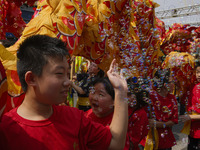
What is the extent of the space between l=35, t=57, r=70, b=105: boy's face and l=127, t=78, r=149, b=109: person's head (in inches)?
38.3

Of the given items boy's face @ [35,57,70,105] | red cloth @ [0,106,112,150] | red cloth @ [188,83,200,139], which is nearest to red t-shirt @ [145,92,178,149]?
red cloth @ [188,83,200,139]

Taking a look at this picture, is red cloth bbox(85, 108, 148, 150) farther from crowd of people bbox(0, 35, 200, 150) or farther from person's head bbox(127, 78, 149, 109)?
crowd of people bbox(0, 35, 200, 150)

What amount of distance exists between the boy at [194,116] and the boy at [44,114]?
67.4 inches

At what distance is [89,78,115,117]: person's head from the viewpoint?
1.45m

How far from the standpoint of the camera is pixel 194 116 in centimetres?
229

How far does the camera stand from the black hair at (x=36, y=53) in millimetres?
846

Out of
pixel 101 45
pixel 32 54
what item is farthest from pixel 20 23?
pixel 32 54

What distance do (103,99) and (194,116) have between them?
4.62ft

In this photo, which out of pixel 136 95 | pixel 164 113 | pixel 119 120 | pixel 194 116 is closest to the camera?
pixel 119 120

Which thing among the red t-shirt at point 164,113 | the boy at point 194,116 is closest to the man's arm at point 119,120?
the red t-shirt at point 164,113

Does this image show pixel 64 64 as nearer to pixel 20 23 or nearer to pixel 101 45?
pixel 101 45

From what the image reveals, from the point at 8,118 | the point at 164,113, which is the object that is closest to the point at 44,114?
the point at 8,118

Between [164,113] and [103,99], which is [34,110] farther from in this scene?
[164,113]

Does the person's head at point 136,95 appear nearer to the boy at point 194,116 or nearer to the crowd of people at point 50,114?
the crowd of people at point 50,114
